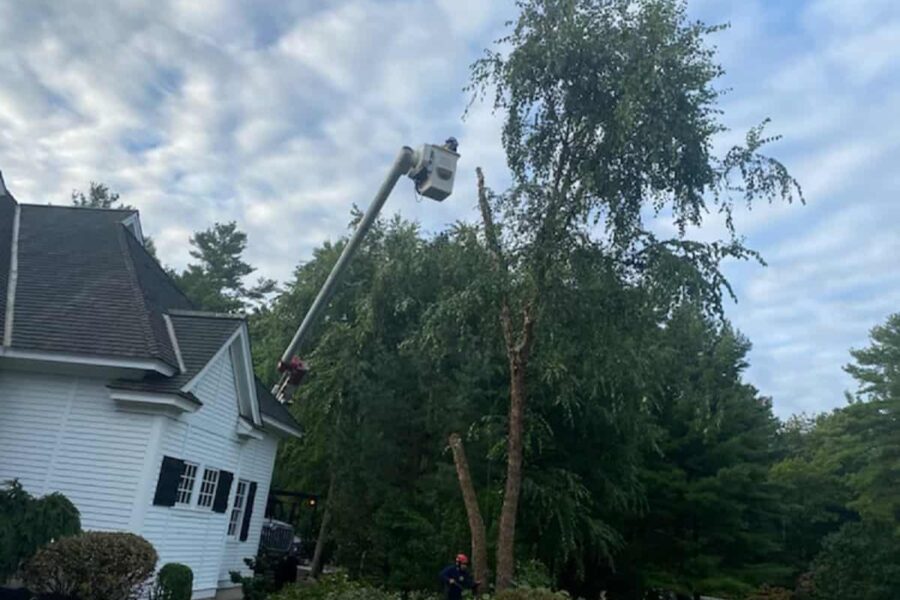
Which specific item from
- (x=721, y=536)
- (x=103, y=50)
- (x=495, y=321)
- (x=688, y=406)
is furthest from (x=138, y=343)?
(x=721, y=536)

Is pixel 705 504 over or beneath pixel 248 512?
over

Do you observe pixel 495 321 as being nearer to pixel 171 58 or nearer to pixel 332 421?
pixel 332 421

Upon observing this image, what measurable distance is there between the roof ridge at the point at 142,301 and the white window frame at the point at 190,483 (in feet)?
6.44

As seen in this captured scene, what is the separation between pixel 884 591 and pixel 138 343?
23.0 metres

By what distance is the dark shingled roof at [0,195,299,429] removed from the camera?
10.5m

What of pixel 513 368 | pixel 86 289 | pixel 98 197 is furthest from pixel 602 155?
pixel 98 197

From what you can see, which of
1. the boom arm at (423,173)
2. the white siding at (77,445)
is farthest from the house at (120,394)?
the boom arm at (423,173)

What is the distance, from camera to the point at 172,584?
10.1 m

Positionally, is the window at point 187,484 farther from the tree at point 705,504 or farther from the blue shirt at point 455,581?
the tree at point 705,504

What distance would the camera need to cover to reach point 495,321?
12.7 meters

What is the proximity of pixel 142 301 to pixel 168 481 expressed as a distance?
10.2 feet

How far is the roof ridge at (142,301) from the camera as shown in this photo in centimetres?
1054

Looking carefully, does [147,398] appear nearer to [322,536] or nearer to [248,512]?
[248,512]

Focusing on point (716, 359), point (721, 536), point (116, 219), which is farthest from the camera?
point (716, 359)
